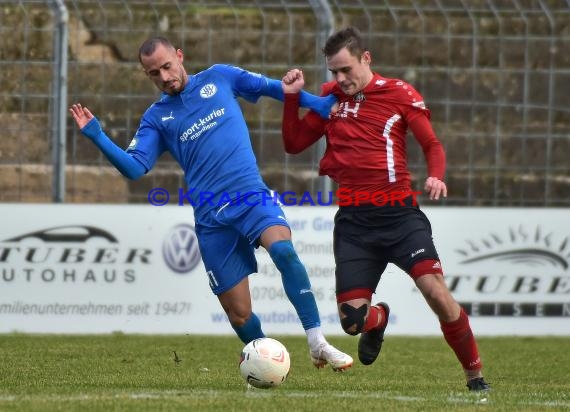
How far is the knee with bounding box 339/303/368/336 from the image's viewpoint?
8.58m

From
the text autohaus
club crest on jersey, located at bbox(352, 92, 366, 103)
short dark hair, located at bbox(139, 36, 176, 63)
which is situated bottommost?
the text autohaus

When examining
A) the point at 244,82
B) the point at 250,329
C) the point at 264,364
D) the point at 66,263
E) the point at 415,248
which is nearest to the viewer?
the point at 264,364

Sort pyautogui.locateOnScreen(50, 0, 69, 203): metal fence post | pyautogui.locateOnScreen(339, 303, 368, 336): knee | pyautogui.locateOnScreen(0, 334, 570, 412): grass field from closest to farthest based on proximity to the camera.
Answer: pyautogui.locateOnScreen(0, 334, 570, 412): grass field, pyautogui.locateOnScreen(339, 303, 368, 336): knee, pyautogui.locateOnScreen(50, 0, 69, 203): metal fence post

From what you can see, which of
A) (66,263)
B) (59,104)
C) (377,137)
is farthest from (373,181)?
(59,104)

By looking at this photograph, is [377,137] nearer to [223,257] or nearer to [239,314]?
[223,257]

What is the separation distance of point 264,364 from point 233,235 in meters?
1.10

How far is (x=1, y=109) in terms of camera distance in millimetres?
14062

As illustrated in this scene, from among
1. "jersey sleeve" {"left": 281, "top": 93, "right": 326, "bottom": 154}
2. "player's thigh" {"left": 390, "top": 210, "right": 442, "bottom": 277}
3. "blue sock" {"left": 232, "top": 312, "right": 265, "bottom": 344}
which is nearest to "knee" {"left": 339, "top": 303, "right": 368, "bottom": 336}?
"player's thigh" {"left": 390, "top": 210, "right": 442, "bottom": 277}

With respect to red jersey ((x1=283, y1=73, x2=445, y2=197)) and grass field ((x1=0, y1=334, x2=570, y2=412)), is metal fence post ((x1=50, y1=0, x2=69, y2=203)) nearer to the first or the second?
grass field ((x1=0, y1=334, x2=570, y2=412))

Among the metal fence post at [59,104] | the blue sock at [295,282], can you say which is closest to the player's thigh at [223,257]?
the blue sock at [295,282]

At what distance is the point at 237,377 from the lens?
9.63m

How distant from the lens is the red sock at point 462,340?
8.42 m

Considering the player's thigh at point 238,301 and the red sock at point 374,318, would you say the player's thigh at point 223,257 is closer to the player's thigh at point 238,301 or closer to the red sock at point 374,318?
the player's thigh at point 238,301

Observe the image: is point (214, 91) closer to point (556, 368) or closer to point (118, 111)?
point (556, 368)
